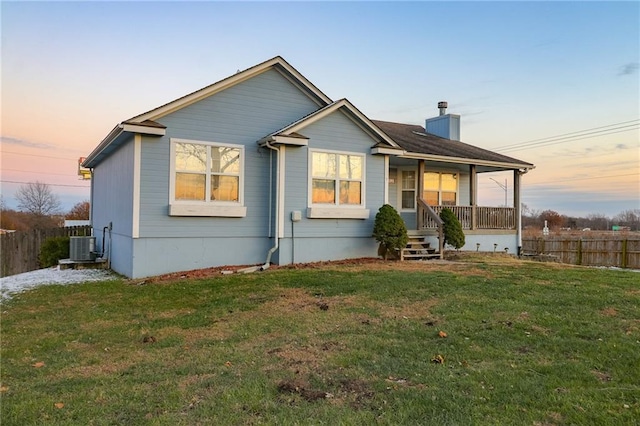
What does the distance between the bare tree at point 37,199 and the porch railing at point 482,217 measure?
1704 inches

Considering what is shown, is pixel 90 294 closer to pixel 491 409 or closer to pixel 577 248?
pixel 491 409

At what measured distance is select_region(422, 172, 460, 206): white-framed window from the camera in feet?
56.1

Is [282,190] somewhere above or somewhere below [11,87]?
below

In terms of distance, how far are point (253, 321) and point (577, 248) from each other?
2066 centimetres

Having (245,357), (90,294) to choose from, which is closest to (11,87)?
(90,294)

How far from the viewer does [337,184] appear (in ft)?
40.8

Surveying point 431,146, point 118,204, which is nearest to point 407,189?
point 431,146

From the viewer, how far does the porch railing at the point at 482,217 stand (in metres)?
14.8

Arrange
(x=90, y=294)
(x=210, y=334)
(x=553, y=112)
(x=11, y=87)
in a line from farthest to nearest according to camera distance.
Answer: (x=553, y=112), (x=11, y=87), (x=90, y=294), (x=210, y=334)

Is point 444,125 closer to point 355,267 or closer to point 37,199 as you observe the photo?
point 355,267

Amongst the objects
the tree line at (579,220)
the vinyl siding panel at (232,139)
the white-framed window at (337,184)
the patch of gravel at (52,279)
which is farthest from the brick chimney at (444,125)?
the tree line at (579,220)

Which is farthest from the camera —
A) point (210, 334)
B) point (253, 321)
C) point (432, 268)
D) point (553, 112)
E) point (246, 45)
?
point (553, 112)

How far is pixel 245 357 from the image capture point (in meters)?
4.62

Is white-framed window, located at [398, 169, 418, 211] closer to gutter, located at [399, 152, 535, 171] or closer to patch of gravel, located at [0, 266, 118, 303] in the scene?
gutter, located at [399, 152, 535, 171]
